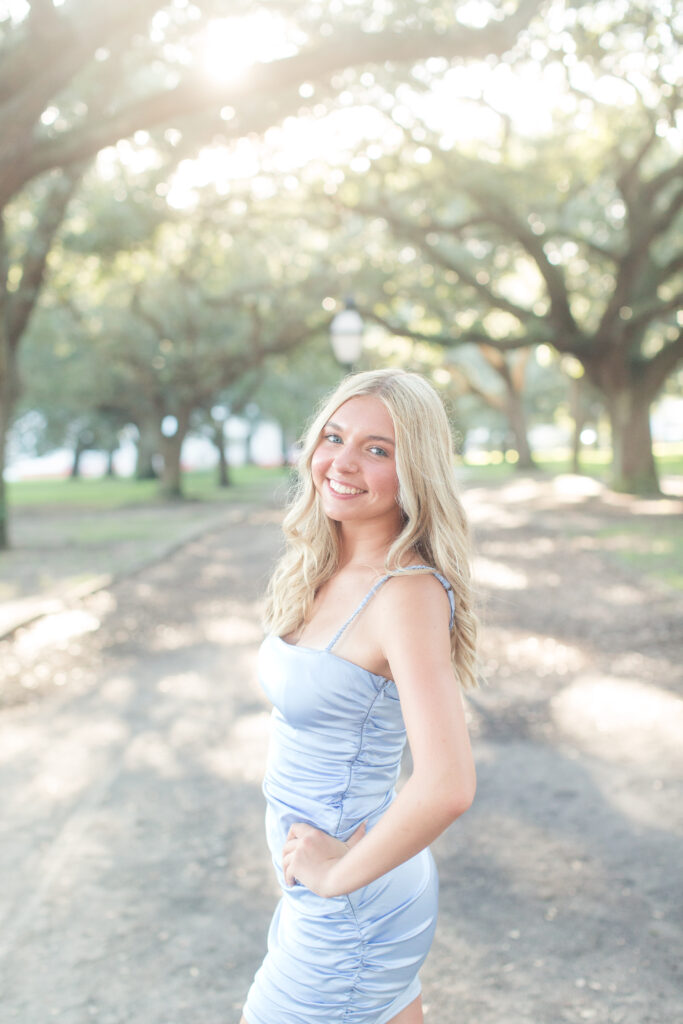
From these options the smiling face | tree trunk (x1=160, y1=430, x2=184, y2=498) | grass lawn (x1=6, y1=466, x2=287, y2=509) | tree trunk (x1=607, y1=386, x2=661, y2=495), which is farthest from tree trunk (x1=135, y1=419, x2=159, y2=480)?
the smiling face

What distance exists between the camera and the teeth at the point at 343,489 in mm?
2037

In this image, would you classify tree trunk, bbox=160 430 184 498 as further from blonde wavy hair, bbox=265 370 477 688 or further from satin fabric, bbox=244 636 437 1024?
satin fabric, bbox=244 636 437 1024

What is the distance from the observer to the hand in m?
1.86

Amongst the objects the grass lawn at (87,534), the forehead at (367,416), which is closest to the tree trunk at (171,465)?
the grass lawn at (87,534)

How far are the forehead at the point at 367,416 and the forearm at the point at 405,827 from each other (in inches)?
27.6

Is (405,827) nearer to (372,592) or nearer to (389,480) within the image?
(372,592)

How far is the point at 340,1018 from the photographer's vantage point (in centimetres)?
195

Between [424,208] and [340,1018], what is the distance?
79.9 feet

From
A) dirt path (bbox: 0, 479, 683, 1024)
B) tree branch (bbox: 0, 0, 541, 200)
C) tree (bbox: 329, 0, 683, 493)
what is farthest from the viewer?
tree (bbox: 329, 0, 683, 493)

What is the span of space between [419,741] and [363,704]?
0.71 feet

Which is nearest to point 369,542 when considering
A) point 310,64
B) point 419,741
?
point 419,741

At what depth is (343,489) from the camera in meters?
2.05

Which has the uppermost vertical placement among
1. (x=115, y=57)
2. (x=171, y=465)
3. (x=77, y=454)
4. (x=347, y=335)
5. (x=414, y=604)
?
(x=115, y=57)

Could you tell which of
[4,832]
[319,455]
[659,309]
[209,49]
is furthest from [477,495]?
[319,455]
